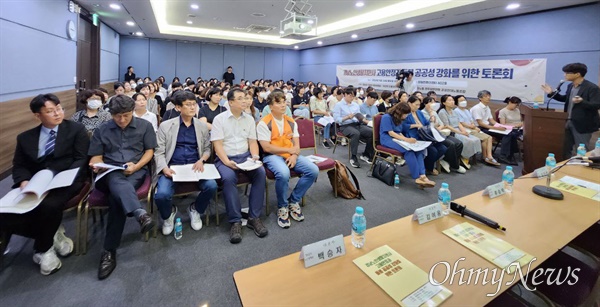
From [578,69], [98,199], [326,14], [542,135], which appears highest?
[326,14]

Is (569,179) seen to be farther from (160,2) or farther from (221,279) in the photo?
(160,2)

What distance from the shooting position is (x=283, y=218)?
109 inches

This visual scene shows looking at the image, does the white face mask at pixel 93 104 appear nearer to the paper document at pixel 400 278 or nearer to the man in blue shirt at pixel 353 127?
the paper document at pixel 400 278

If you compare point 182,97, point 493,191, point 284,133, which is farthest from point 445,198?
point 182,97

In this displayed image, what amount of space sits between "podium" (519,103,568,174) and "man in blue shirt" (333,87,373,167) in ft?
7.59

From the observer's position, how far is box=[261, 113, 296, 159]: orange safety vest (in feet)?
10.0

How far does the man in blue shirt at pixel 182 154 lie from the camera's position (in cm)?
246

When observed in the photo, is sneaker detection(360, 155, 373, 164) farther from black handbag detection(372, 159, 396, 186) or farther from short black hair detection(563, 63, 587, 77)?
short black hair detection(563, 63, 587, 77)

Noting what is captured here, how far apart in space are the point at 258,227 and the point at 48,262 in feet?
4.94

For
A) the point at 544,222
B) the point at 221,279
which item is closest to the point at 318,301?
the point at 221,279

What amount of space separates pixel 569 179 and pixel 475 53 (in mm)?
6307

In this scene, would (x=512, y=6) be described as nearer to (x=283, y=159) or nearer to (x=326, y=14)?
(x=326, y=14)

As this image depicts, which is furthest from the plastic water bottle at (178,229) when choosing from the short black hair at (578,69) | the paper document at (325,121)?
the short black hair at (578,69)

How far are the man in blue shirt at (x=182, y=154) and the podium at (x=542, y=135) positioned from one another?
179 inches
